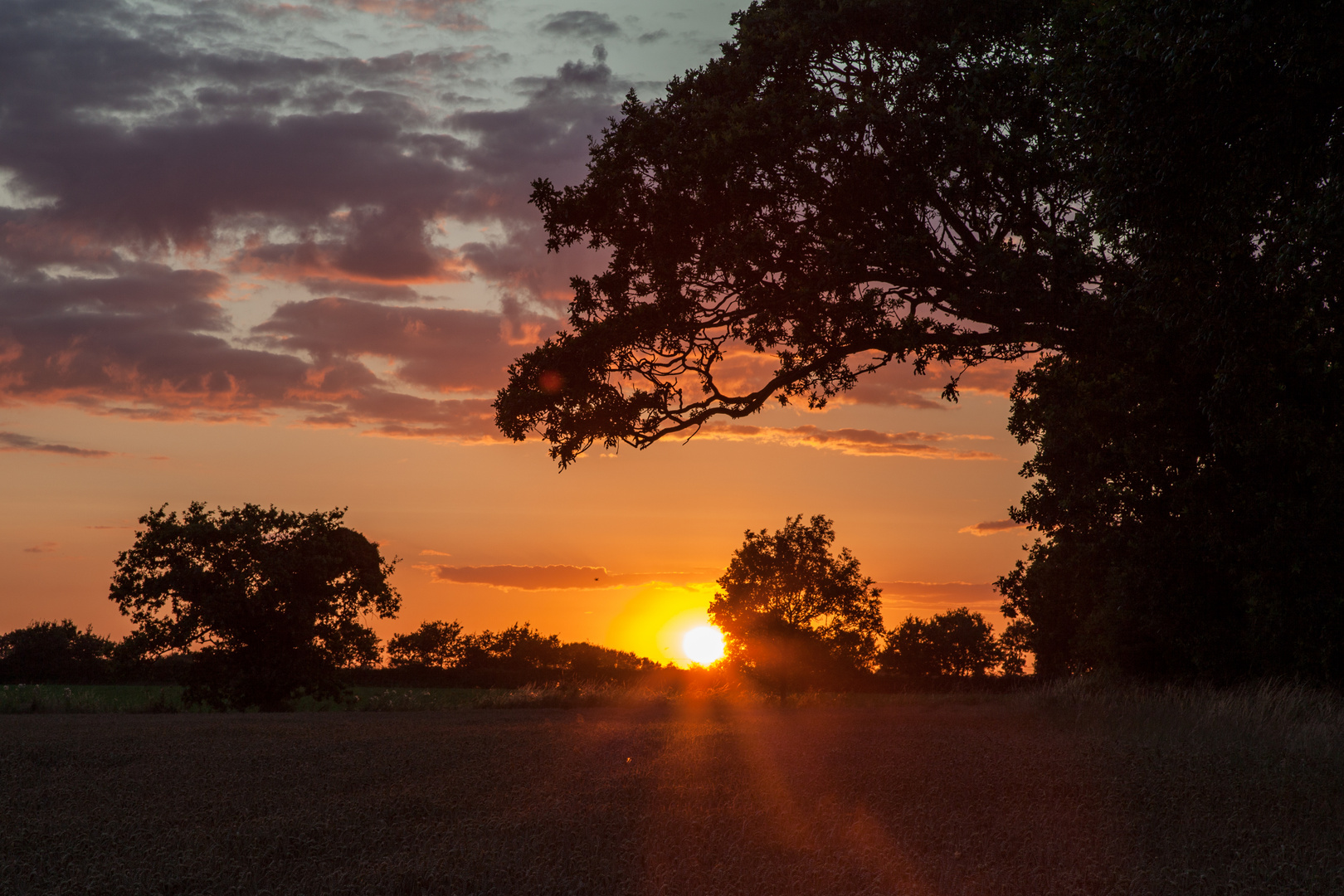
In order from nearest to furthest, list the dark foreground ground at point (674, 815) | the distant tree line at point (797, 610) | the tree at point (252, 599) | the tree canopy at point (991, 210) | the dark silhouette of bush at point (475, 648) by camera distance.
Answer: the dark foreground ground at point (674, 815), the tree canopy at point (991, 210), the tree at point (252, 599), the distant tree line at point (797, 610), the dark silhouette of bush at point (475, 648)

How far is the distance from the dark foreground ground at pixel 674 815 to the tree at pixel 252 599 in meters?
23.1

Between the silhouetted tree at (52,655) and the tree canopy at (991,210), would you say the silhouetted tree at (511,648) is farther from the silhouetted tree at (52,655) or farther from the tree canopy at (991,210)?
the tree canopy at (991,210)

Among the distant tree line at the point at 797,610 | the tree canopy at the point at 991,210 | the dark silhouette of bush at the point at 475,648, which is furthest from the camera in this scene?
the dark silhouette of bush at the point at 475,648

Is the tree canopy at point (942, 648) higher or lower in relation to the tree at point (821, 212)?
lower

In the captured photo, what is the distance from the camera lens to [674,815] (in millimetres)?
6867

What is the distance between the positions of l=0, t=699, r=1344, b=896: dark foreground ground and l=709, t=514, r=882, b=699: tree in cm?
4497

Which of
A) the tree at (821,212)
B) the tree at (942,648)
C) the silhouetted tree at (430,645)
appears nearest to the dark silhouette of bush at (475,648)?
the silhouetted tree at (430,645)

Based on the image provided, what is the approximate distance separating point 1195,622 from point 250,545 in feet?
107

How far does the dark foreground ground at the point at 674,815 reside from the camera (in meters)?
5.54

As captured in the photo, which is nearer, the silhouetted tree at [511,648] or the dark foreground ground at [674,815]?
the dark foreground ground at [674,815]

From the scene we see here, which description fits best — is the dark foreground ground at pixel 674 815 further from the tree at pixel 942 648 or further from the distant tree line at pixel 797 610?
the tree at pixel 942 648

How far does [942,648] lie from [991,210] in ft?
295

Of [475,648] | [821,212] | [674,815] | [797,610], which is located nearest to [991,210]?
[821,212]

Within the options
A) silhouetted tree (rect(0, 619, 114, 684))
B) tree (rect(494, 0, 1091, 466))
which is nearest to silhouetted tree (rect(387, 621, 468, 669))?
silhouetted tree (rect(0, 619, 114, 684))
